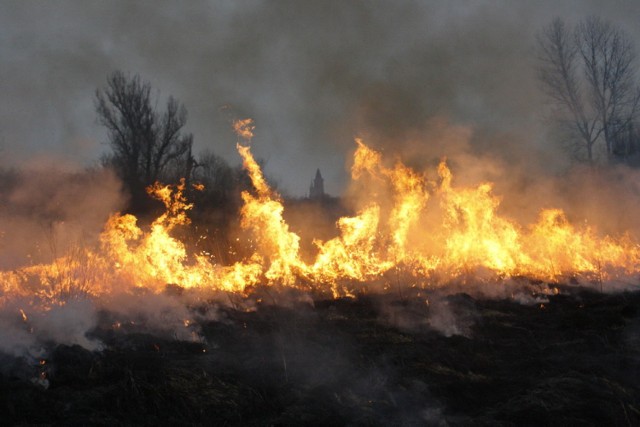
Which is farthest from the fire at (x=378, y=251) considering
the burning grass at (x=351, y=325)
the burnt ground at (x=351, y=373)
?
the burnt ground at (x=351, y=373)

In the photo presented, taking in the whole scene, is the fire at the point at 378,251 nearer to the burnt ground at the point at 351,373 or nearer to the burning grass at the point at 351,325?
the burning grass at the point at 351,325

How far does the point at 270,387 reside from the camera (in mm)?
7625

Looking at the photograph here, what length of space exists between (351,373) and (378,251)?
808cm

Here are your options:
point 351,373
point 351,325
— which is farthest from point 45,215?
point 351,373

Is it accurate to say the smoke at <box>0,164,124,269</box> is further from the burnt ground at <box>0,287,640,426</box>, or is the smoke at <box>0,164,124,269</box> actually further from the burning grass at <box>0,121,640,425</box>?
the burnt ground at <box>0,287,640,426</box>

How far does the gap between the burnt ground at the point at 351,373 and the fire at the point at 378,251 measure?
8.40 ft

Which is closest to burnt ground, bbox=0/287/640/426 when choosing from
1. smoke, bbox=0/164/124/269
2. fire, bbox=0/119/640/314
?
fire, bbox=0/119/640/314

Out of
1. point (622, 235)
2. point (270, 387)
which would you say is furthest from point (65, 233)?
point (622, 235)

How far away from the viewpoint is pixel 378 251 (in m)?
16.1

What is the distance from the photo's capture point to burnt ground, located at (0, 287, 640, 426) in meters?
6.58

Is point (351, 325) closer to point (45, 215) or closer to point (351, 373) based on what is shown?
point (351, 373)

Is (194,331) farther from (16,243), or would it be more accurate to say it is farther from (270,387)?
(16,243)

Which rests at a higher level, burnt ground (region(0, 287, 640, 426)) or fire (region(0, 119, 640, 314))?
fire (region(0, 119, 640, 314))

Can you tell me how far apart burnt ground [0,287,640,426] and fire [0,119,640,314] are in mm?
2562
